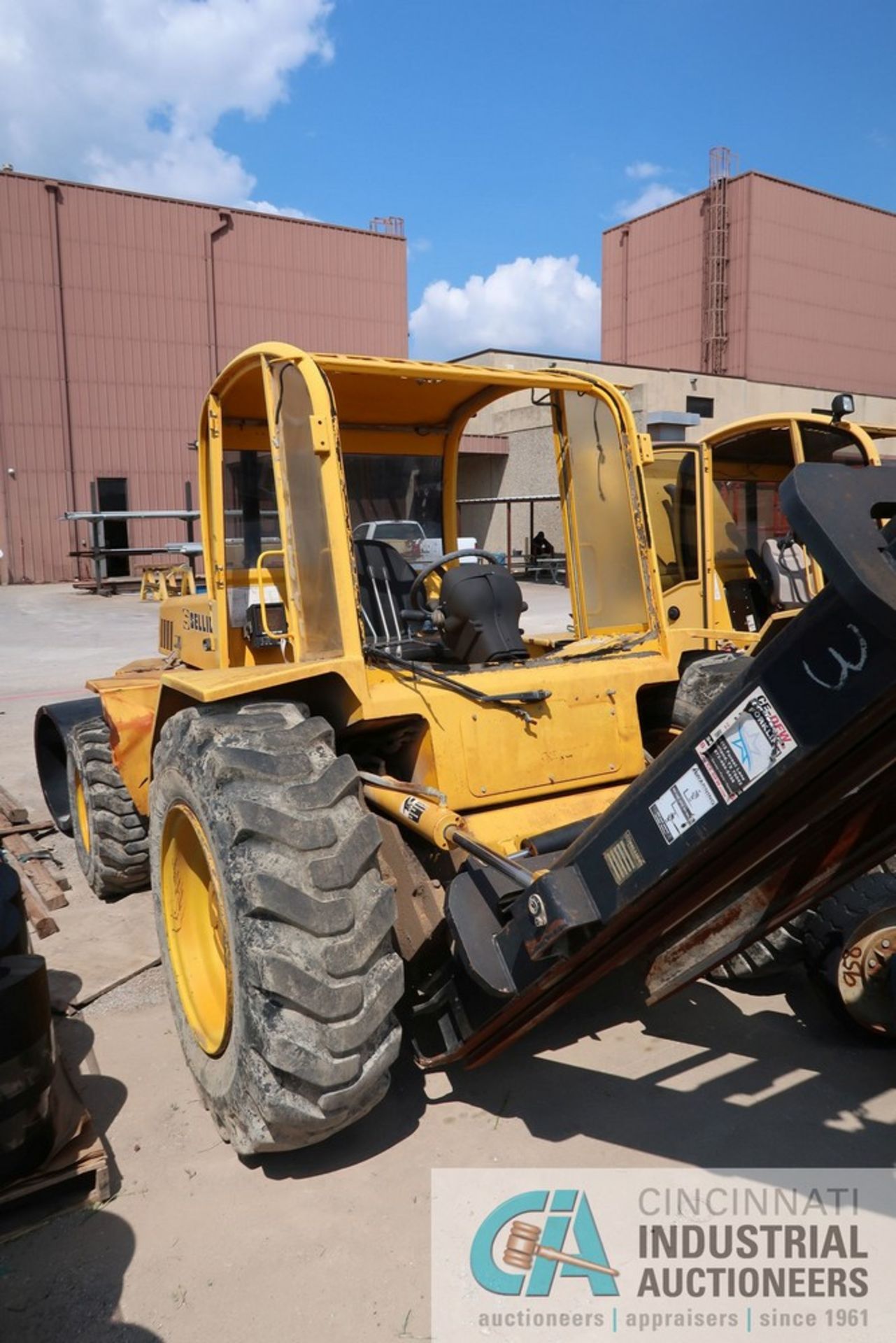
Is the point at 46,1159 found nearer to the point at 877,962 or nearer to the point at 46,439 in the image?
the point at 877,962

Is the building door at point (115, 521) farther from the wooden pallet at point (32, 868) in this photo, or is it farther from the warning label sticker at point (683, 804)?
the warning label sticker at point (683, 804)

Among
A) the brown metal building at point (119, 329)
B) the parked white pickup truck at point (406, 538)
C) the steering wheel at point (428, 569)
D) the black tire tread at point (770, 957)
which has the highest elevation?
the brown metal building at point (119, 329)

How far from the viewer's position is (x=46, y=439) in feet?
85.1

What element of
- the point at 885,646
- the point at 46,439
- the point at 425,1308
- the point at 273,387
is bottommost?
the point at 425,1308

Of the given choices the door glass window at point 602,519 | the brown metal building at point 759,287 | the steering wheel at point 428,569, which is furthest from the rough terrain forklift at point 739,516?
the brown metal building at point 759,287

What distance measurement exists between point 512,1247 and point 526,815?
4.34 ft

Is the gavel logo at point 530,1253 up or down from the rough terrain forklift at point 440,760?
down

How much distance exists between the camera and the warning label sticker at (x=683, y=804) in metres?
2.10

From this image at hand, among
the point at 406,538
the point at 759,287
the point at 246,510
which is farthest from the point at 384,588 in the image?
the point at 759,287

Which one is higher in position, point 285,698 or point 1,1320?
point 285,698

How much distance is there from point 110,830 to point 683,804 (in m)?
3.87

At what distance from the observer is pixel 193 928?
144 inches

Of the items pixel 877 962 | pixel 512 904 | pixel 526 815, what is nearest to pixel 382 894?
pixel 512 904

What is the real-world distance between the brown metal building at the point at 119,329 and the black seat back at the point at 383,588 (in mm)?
23773
